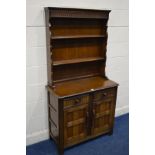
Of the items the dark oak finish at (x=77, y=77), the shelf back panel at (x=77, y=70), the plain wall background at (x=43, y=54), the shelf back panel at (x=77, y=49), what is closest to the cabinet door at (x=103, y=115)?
the dark oak finish at (x=77, y=77)

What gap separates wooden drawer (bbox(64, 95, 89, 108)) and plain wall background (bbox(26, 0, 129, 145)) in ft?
1.44

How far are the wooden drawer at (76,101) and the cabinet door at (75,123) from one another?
39 mm

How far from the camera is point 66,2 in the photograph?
244cm

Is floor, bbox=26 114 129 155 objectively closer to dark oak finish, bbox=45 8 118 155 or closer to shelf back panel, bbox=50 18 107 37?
dark oak finish, bbox=45 8 118 155

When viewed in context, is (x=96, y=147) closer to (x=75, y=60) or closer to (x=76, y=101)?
(x=76, y=101)

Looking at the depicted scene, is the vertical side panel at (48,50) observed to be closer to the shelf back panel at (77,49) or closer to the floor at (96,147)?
the shelf back panel at (77,49)

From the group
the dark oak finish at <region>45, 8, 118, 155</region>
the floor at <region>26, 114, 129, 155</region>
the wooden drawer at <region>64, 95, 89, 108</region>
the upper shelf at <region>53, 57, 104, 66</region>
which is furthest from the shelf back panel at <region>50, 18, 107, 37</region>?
the floor at <region>26, 114, 129, 155</region>

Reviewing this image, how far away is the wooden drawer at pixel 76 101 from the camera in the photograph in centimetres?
230

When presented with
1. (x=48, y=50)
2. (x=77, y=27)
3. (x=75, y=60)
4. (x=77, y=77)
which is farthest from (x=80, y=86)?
(x=77, y=27)

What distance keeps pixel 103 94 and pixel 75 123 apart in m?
0.52

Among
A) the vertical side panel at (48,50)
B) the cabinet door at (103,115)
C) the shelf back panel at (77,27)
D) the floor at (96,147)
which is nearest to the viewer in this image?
the vertical side panel at (48,50)

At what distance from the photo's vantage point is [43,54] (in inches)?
97.1

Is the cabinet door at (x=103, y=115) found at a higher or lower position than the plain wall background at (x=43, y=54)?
lower
